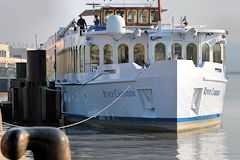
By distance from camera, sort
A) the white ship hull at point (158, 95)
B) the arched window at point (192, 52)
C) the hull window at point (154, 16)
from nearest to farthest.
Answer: the white ship hull at point (158, 95), the arched window at point (192, 52), the hull window at point (154, 16)

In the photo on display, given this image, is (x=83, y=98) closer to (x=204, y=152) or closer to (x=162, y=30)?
(x=162, y=30)

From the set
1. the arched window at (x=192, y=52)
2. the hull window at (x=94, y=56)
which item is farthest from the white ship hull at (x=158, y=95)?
the arched window at (x=192, y=52)

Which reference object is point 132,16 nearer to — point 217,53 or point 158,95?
point 217,53

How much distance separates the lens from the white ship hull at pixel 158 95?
63.7 feet

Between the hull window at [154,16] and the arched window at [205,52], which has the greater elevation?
the hull window at [154,16]

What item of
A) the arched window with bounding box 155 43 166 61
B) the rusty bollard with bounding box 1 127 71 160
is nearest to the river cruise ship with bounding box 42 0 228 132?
the arched window with bounding box 155 43 166 61

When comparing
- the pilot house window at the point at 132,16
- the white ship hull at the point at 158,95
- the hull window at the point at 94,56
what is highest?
the pilot house window at the point at 132,16

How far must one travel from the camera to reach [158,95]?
1958cm

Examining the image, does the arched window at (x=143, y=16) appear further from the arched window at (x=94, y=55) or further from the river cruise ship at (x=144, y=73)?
the arched window at (x=94, y=55)

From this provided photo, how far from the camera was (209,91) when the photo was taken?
2125cm

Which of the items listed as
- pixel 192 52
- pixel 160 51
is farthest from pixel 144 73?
pixel 192 52

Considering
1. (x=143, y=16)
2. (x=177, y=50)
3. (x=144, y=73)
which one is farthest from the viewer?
(x=143, y=16)

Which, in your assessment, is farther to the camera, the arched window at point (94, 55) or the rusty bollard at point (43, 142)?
the arched window at point (94, 55)

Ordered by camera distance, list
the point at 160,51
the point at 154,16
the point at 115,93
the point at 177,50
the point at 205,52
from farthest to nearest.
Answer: the point at 154,16
the point at 205,52
the point at 177,50
the point at 160,51
the point at 115,93
